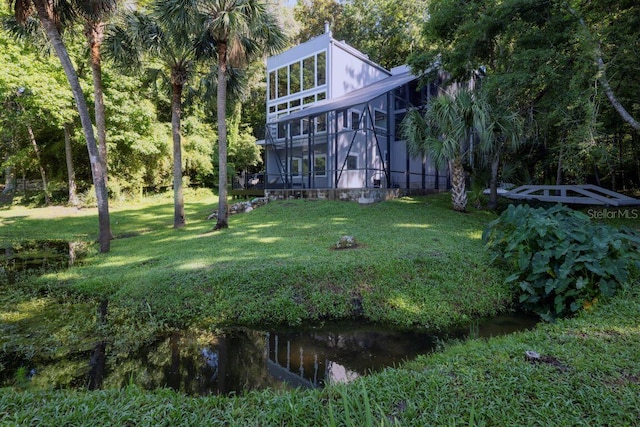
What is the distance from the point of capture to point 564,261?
5.04 metres

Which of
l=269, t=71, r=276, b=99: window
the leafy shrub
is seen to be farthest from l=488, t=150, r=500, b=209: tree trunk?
l=269, t=71, r=276, b=99: window

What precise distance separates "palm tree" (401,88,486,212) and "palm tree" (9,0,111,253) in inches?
371

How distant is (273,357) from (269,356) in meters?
0.06

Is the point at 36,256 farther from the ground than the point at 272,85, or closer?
closer

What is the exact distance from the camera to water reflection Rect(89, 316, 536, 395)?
12.0 feet

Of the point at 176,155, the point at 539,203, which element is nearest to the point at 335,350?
the point at 176,155

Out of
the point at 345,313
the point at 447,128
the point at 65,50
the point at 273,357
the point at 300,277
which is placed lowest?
the point at 273,357

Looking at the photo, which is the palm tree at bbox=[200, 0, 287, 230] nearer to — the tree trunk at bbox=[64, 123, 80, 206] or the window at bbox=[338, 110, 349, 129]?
the window at bbox=[338, 110, 349, 129]

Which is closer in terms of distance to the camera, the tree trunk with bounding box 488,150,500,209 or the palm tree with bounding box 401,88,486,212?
the palm tree with bounding box 401,88,486,212

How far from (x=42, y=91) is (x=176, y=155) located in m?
10.7

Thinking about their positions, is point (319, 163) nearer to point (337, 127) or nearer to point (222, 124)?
point (337, 127)

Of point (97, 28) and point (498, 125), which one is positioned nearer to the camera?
point (97, 28)

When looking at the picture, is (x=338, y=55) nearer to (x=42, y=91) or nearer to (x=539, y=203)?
(x=539, y=203)

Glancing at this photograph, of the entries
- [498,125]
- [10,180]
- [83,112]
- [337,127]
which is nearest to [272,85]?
[337,127]
